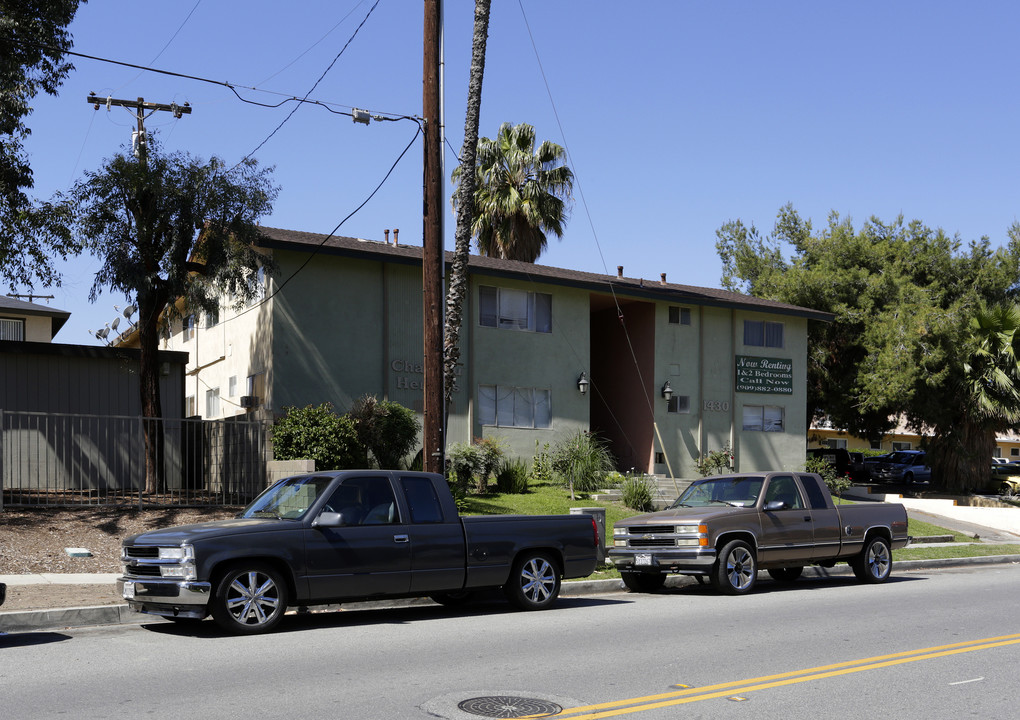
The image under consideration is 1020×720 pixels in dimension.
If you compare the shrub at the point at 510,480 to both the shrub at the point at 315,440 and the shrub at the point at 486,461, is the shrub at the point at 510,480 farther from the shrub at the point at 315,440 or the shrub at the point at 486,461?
the shrub at the point at 315,440

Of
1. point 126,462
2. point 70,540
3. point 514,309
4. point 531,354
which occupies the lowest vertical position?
point 70,540

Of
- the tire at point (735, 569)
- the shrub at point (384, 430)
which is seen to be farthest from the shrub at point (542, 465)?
the tire at point (735, 569)

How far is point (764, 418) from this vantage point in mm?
32438

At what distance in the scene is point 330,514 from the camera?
10734 millimetres

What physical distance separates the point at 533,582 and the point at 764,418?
70.6 ft

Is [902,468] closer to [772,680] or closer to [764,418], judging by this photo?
[764,418]

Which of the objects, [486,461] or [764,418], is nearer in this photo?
[486,461]

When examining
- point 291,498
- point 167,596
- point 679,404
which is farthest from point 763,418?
point 167,596

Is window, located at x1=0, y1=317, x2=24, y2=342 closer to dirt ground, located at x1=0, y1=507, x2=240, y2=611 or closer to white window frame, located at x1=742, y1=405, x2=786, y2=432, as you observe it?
dirt ground, located at x1=0, y1=507, x2=240, y2=611

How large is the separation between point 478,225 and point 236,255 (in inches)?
729

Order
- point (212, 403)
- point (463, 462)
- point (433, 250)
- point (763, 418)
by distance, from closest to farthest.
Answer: point (433, 250) < point (463, 462) < point (212, 403) < point (763, 418)

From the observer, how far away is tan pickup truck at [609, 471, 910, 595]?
553 inches

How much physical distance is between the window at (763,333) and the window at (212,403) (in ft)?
53.4

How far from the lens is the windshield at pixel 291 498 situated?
10945mm
